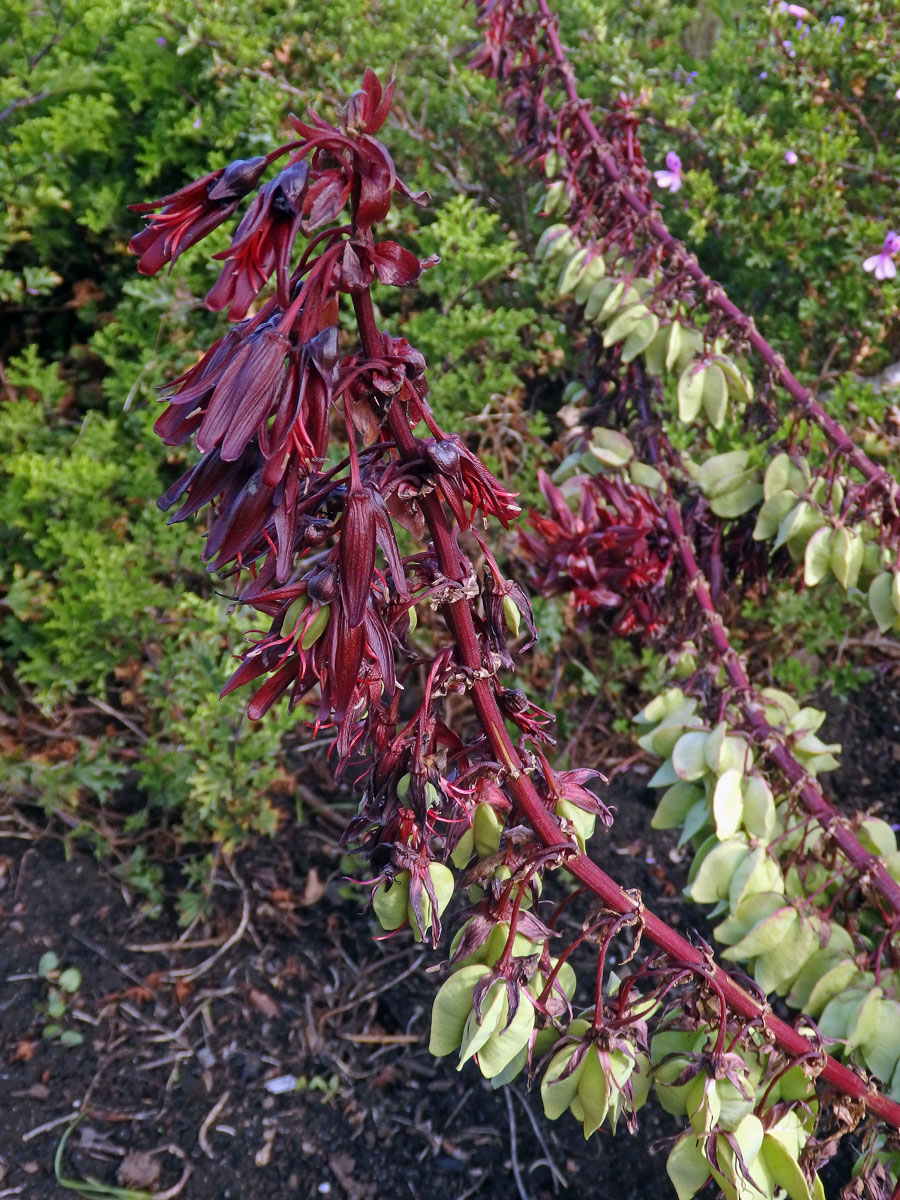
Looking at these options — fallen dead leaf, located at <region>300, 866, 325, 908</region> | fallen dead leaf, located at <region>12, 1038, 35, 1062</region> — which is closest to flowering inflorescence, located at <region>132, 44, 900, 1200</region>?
fallen dead leaf, located at <region>300, 866, 325, 908</region>

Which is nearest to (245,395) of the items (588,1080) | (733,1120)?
(588,1080)

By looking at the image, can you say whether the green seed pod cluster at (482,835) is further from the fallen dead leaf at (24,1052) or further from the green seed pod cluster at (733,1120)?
the fallen dead leaf at (24,1052)

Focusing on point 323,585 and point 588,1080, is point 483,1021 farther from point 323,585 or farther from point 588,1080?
point 323,585

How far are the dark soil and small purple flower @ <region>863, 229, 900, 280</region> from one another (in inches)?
46.4

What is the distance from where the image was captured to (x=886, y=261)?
231 centimetres

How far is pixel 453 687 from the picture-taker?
841 mm

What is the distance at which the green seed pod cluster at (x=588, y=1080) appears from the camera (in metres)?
0.88

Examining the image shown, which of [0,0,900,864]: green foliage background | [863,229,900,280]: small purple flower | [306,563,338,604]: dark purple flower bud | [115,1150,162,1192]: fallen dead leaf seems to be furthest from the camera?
[863,229,900,280]: small purple flower

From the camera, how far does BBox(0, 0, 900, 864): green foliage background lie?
2.14 metres

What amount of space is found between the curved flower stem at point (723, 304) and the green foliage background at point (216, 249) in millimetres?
597

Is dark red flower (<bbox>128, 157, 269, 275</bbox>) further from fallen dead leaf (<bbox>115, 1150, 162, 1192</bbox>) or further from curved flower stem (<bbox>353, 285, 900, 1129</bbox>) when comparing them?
fallen dead leaf (<bbox>115, 1150, 162, 1192</bbox>)

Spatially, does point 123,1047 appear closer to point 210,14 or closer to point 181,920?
point 181,920

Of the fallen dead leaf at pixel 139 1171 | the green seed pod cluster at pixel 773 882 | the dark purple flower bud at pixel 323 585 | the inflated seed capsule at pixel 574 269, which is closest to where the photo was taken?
the dark purple flower bud at pixel 323 585

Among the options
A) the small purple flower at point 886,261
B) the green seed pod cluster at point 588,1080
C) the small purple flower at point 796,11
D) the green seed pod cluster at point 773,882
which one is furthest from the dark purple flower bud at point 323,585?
the small purple flower at point 796,11
